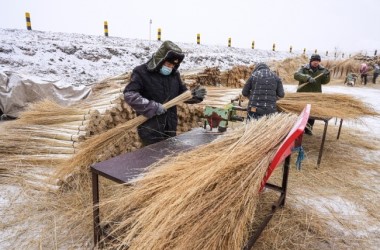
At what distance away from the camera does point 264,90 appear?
328 cm

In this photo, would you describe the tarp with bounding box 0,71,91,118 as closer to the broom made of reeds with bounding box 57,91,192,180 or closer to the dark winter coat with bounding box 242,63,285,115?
the broom made of reeds with bounding box 57,91,192,180

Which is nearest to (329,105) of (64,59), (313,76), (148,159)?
(313,76)

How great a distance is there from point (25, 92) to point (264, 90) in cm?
362

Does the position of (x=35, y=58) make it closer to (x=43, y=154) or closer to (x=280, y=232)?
(x=43, y=154)

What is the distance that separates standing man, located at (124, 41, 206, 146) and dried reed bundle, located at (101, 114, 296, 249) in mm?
843

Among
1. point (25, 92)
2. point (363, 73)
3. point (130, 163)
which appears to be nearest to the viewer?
point (130, 163)

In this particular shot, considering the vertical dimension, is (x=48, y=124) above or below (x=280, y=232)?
above

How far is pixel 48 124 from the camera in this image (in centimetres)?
325

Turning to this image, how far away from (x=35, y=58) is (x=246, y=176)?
619 cm

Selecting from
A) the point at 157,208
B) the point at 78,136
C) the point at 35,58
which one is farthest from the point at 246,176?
the point at 35,58

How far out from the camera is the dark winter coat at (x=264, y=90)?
3262mm

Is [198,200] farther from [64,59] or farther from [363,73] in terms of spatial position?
[363,73]

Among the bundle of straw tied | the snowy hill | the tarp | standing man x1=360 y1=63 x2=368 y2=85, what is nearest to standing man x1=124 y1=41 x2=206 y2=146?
the bundle of straw tied

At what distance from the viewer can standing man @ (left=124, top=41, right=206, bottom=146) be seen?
6.98 feet
